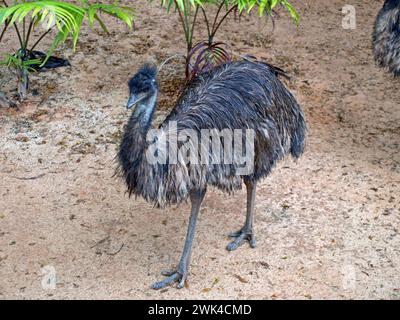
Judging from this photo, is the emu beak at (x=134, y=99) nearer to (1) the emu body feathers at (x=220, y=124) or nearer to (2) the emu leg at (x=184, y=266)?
(1) the emu body feathers at (x=220, y=124)

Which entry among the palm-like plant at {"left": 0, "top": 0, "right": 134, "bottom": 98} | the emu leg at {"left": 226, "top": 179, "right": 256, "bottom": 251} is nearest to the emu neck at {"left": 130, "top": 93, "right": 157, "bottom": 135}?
the palm-like plant at {"left": 0, "top": 0, "right": 134, "bottom": 98}

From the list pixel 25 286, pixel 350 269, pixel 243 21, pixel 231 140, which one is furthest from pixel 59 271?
pixel 243 21

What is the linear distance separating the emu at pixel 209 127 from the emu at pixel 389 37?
1150mm

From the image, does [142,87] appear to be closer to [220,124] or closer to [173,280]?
[220,124]

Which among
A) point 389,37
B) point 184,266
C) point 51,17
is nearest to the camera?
point 184,266

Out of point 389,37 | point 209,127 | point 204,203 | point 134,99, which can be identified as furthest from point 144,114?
point 389,37

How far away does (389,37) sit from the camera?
510cm

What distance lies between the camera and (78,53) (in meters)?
6.18

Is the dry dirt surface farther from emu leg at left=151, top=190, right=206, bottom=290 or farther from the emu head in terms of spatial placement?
the emu head

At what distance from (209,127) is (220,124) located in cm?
6

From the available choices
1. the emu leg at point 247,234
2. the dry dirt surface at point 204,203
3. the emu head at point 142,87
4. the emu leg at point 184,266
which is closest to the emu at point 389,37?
the dry dirt surface at point 204,203

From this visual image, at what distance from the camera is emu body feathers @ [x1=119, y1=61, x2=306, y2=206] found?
12.0 ft

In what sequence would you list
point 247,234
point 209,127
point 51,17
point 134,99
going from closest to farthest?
point 134,99, point 209,127, point 51,17, point 247,234

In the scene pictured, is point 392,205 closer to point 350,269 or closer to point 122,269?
point 350,269
